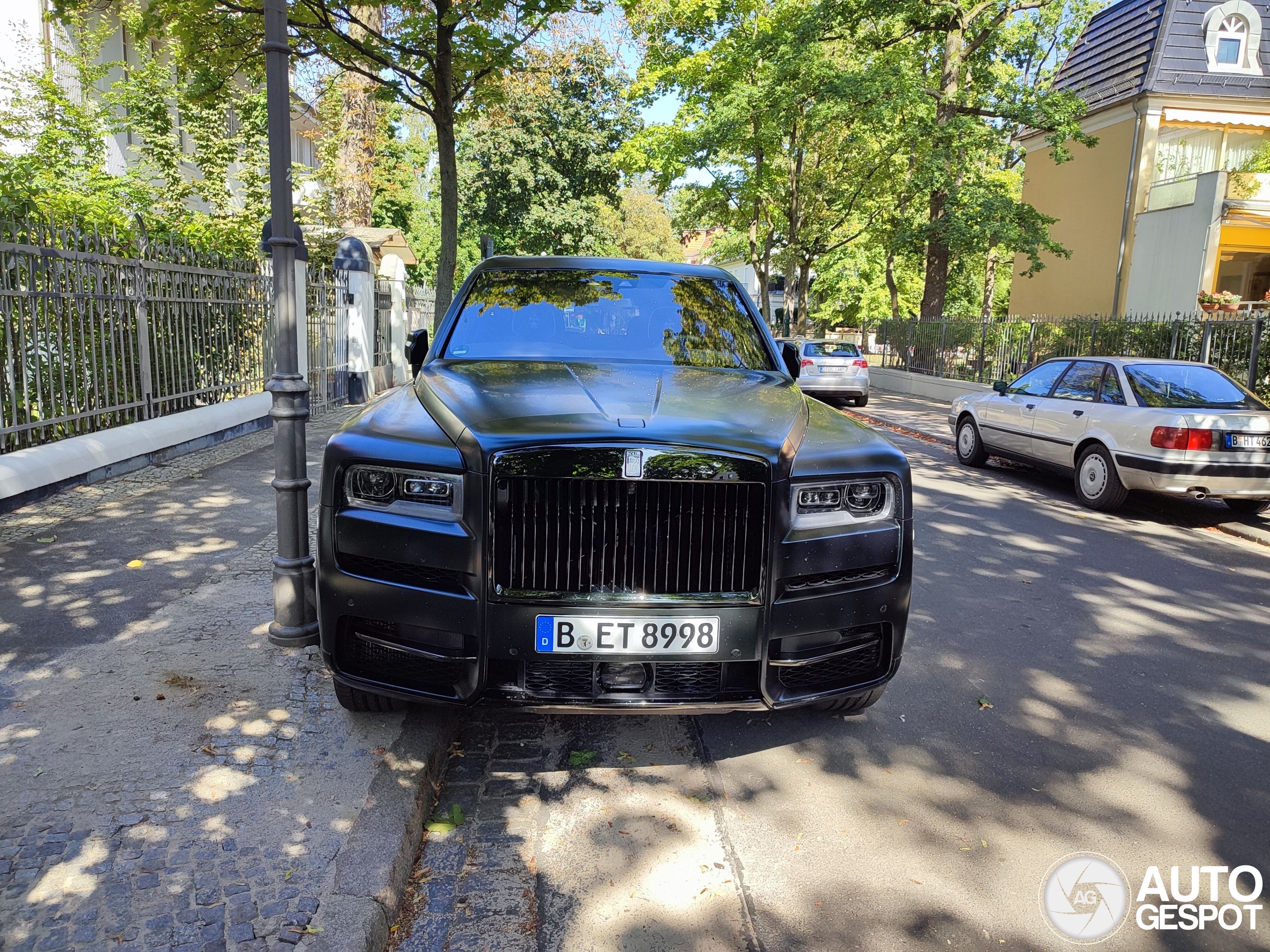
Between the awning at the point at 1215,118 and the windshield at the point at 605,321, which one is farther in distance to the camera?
the awning at the point at 1215,118

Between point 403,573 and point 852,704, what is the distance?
206cm

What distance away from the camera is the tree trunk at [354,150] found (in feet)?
75.7

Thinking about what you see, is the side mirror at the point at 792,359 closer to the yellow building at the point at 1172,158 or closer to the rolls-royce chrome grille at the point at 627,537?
the rolls-royce chrome grille at the point at 627,537

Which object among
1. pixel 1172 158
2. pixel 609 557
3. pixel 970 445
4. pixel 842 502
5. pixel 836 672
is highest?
pixel 1172 158

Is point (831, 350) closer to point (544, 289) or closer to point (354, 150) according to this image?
point (354, 150)

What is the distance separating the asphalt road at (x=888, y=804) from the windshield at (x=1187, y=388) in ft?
14.0

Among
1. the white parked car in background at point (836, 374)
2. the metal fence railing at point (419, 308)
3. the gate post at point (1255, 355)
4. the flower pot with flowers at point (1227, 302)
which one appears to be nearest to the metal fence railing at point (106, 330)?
the metal fence railing at point (419, 308)

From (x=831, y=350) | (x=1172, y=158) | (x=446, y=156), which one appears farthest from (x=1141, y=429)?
(x=1172, y=158)

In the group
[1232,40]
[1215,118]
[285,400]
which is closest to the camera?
[285,400]

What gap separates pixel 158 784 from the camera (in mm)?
3010

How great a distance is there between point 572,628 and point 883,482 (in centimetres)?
128

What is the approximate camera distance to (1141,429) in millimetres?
8773

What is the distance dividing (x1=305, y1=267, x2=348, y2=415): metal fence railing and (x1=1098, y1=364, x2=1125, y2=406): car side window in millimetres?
10594

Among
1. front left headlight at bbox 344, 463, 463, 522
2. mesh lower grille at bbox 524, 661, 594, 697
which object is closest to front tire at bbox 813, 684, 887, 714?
mesh lower grille at bbox 524, 661, 594, 697
